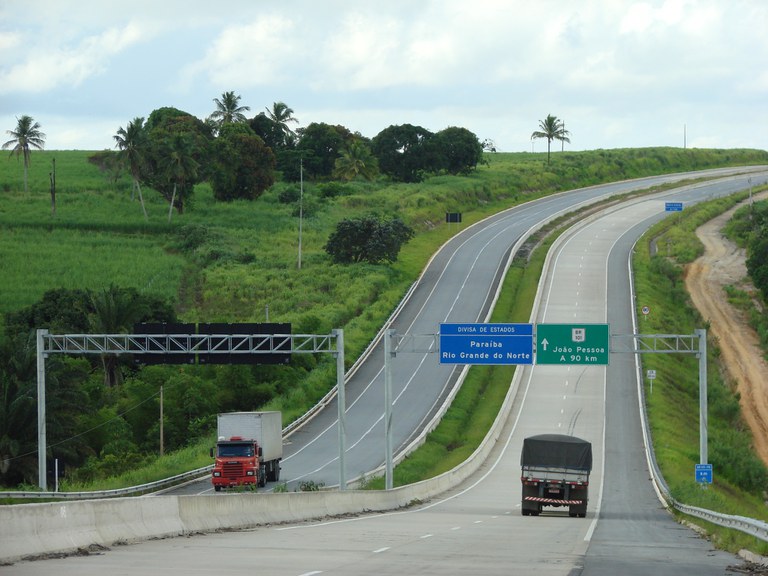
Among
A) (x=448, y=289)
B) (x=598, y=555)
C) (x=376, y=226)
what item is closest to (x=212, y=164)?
(x=376, y=226)

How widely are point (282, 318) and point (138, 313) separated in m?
17.1

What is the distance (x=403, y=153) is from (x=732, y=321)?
269ft

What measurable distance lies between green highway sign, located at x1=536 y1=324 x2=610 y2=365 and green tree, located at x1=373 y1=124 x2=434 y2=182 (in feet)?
399

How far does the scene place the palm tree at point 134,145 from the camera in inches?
5094

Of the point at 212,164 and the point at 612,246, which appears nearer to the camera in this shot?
the point at 612,246

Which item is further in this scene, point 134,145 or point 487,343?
point 134,145

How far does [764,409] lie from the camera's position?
79.6 meters

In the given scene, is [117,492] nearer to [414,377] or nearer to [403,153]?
[414,377]

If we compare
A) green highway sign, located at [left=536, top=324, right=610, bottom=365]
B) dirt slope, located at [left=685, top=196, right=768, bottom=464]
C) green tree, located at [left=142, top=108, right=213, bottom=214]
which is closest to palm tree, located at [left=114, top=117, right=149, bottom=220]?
green tree, located at [left=142, top=108, right=213, bottom=214]

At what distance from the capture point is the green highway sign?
169 ft

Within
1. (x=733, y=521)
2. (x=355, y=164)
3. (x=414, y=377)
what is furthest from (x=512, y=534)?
(x=355, y=164)

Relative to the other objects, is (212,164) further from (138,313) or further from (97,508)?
(97,508)

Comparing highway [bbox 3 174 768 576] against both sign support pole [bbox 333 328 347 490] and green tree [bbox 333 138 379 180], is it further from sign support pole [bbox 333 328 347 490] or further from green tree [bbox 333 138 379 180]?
green tree [bbox 333 138 379 180]

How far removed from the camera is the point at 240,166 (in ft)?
Result: 475
